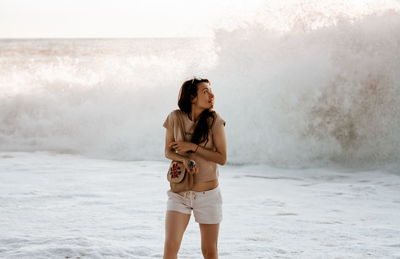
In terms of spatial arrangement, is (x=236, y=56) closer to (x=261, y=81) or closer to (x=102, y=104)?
(x=261, y=81)

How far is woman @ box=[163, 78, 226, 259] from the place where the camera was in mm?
2789

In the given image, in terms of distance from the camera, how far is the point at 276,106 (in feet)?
32.6

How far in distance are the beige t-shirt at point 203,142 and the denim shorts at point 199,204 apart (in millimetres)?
73

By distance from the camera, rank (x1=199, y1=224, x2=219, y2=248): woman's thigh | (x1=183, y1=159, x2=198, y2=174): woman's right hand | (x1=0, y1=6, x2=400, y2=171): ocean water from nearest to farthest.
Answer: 1. (x1=183, y1=159, x2=198, y2=174): woman's right hand
2. (x1=199, y1=224, x2=219, y2=248): woman's thigh
3. (x1=0, y1=6, x2=400, y2=171): ocean water

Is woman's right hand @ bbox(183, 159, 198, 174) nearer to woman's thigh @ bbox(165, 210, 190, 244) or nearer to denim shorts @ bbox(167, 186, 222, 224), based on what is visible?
denim shorts @ bbox(167, 186, 222, 224)

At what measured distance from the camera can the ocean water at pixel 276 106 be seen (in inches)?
364

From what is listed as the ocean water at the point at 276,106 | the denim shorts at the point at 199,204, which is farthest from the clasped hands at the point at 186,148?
the ocean water at the point at 276,106

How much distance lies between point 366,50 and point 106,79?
6.32 meters

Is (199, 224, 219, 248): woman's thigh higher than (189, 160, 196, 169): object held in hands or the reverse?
the reverse

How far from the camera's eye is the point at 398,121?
364 inches

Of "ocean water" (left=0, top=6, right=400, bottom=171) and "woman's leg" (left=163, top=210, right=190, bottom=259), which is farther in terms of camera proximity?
"ocean water" (left=0, top=6, right=400, bottom=171)

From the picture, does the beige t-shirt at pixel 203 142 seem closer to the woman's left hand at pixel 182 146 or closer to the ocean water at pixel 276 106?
the woman's left hand at pixel 182 146

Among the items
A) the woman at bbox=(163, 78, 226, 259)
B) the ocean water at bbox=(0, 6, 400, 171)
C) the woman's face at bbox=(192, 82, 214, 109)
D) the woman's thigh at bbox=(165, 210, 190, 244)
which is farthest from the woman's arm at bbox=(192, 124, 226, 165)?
the ocean water at bbox=(0, 6, 400, 171)

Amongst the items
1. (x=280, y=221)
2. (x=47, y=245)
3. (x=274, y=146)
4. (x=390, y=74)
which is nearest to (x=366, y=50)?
(x=390, y=74)
